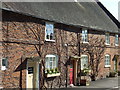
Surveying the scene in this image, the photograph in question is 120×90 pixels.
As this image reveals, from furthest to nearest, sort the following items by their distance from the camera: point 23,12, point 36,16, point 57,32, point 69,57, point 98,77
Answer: point 98,77
point 69,57
point 57,32
point 36,16
point 23,12

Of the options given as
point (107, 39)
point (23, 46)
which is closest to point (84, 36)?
point (107, 39)

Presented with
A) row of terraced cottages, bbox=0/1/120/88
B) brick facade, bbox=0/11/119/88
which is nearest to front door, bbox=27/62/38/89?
row of terraced cottages, bbox=0/1/120/88

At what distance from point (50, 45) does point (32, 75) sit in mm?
2944

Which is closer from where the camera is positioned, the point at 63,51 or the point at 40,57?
the point at 40,57

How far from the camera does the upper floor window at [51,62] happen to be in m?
15.5

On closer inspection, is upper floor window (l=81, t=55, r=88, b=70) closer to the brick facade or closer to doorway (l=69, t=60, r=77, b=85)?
doorway (l=69, t=60, r=77, b=85)

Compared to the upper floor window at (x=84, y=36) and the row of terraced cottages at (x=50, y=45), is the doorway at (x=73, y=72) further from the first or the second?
the upper floor window at (x=84, y=36)

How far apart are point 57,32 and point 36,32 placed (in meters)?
2.51

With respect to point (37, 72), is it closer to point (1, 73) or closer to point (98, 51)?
point (1, 73)

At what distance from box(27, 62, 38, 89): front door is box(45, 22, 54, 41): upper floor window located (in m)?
2.47

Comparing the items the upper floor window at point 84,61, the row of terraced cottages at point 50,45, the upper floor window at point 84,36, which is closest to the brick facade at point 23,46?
the row of terraced cottages at point 50,45

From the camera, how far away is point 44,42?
15242 mm

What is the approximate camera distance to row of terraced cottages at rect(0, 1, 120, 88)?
12492 millimetres

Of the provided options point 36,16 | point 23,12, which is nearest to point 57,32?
point 36,16
